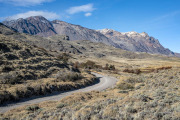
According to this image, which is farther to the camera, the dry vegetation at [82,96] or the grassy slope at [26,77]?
the grassy slope at [26,77]

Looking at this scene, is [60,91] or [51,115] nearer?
[51,115]

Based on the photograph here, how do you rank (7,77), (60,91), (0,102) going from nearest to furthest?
(0,102) → (7,77) → (60,91)

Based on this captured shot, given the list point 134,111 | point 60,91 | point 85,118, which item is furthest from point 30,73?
point 134,111

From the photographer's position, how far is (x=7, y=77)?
2033cm

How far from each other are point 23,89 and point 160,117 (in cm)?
1629

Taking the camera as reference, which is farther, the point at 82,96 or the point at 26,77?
the point at 26,77

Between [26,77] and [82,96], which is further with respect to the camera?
[26,77]

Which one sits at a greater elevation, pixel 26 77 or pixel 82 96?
pixel 26 77

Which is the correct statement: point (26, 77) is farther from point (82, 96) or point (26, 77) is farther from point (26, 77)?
point (82, 96)

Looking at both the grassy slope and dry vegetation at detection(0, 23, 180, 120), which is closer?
dry vegetation at detection(0, 23, 180, 120)

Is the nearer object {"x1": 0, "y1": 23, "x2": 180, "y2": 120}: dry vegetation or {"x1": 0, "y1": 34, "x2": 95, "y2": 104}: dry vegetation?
{"x1": 0, "y1": 23, "x2": 180, "y2": 120}: dry vegetation

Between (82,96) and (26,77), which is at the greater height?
(26,77)

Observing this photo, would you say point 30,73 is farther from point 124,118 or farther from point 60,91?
point 124,118

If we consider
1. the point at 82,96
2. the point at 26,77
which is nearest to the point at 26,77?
the point at 26,77
